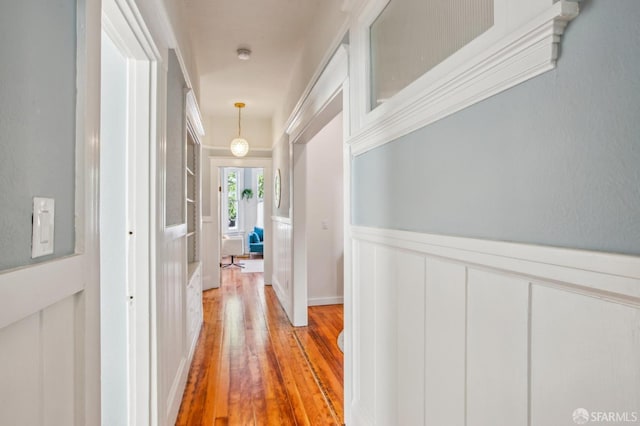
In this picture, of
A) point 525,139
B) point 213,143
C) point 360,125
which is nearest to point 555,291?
point 525,139

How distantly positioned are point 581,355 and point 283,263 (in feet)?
13.2

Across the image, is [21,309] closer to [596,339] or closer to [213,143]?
[596,339]

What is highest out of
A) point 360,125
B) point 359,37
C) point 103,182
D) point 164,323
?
point 359,37

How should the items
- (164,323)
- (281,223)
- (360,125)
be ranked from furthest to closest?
1. (281,223)
2. (164,323)
3. (360,125)

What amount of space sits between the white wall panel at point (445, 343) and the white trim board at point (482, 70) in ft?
1.55

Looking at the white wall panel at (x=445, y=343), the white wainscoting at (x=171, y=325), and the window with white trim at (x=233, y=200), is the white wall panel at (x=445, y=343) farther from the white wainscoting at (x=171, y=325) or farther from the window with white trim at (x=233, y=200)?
the window with white trim at (x=233, y=200)

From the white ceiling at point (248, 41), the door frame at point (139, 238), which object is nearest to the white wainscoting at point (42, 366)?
the door frame at point (139, 238)

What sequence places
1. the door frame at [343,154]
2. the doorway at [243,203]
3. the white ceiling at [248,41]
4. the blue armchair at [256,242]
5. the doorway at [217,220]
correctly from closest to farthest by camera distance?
the door frame at [343,154] → the white ceiling at [248,41] → the doorway at [217,220] → the blue armchair at [256,242] → the doorway at [243,203]

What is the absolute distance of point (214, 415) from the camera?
6.73ft

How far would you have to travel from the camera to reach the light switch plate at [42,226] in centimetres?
61

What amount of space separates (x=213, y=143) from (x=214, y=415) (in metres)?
4.29

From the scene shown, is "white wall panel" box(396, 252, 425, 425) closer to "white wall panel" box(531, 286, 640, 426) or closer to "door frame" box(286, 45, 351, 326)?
"white wall panel" box(531, 286, 640, 426)

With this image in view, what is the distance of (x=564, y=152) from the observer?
0.64 m

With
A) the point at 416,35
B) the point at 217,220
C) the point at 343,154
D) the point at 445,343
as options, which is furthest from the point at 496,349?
the point at 217,220
